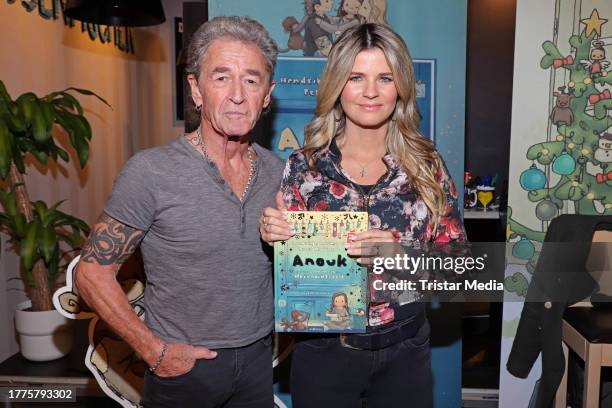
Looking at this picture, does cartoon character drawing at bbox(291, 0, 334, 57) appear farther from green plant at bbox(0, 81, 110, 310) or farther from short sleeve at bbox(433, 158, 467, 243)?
green plant at bbox(0, 81, 110, 310)

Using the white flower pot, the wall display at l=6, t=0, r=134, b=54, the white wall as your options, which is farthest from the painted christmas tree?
the wall display at l=6, t=0, r=134, b=54

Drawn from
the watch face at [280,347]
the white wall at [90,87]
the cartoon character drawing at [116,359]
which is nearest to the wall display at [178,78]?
the white wall at [90,87]

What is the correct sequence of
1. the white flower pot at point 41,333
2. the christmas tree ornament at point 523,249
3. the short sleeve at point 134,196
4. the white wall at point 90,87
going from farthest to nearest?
the white wall at point 90,87 → the white flower pot at point 41,333 → the christmas tree ornament at point 523,249 → the short sleeve at point 134,196

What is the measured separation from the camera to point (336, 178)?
1.94m

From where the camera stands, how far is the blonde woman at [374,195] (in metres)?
1.89

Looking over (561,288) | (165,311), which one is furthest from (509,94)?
(165,311)

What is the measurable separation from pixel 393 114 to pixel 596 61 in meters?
1.54

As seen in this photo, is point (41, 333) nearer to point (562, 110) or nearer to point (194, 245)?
point (194, 245)

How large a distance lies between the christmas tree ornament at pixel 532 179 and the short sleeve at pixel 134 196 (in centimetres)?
212

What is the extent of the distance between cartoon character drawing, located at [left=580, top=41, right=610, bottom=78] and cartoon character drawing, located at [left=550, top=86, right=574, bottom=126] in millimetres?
153

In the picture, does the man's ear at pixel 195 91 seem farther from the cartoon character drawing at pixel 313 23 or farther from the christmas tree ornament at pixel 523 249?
the christmas tree ornament at pixel 523 249

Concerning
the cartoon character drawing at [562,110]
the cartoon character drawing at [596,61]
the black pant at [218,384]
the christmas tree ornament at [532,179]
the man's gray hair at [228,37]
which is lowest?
the black pant at [218,384]

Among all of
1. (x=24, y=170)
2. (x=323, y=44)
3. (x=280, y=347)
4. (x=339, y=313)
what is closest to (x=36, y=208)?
(x=24, y=170)

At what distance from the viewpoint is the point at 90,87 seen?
18.9ft
